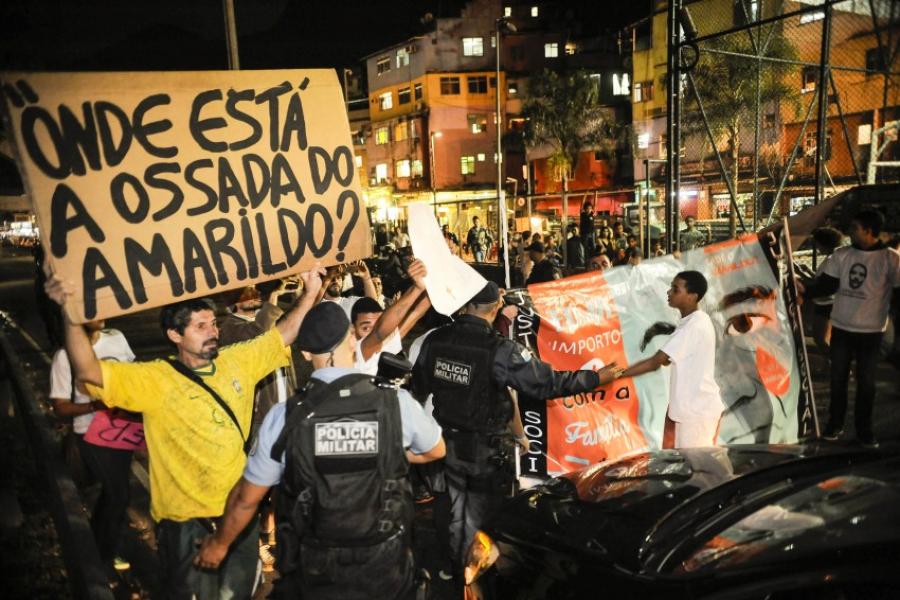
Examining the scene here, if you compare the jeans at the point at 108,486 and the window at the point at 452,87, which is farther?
the window at the point at 452,87

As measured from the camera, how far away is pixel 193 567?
3.21 metres

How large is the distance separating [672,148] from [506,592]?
5.85m

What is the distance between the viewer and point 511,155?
2251 inches

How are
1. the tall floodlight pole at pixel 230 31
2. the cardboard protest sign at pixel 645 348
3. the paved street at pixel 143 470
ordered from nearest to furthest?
the paved street at pixel 143 470, the cardboard protest sign at pixel 645 348, the tall floodlight pole at pixel 230 31

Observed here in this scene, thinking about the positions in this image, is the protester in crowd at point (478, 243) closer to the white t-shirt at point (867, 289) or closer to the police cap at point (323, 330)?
the white t-shirt at point (867, 289)

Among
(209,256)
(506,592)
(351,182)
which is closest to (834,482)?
(506,592)

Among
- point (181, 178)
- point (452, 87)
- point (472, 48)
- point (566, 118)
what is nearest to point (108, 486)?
point (181, 178)

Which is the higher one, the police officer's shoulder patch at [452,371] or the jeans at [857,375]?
the police officer's shoulder patch at [452,371]

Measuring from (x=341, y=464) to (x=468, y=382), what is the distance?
1.44 meters

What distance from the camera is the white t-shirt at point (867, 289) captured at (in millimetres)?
5902

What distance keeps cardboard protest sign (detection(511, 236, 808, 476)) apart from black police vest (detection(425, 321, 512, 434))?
2.63ft

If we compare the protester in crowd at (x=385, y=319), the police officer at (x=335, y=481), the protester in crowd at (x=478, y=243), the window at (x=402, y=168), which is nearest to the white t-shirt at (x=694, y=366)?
the protester in crowd at (x=385, y=319)

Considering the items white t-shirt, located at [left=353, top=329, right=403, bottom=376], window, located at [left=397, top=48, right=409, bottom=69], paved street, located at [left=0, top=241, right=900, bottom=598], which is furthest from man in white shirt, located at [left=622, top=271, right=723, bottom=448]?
window, located at [left=397, top=48, right=409, bottom=69]

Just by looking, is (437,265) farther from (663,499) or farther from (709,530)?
(709,530)
